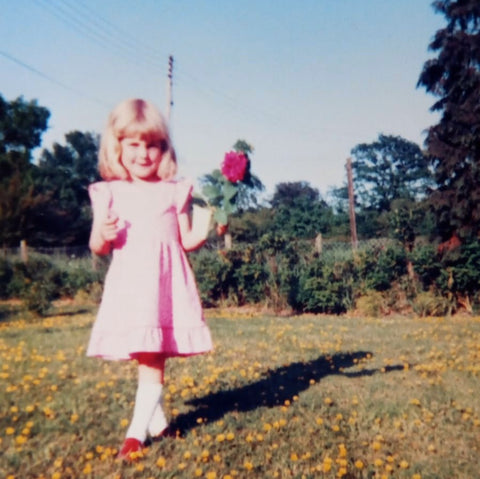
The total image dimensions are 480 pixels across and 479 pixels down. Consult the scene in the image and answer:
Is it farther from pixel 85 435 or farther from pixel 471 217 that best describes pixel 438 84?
pixel 85 435

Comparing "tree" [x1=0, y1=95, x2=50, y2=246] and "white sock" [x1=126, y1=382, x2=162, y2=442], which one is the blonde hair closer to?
"white sock" [x1=126, y1=382, x2=162, y2=442]

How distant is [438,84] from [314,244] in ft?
28.1

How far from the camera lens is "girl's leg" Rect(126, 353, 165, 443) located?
317cm

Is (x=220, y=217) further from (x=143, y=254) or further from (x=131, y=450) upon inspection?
(x=131, y=450)

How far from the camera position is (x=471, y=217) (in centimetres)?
1598

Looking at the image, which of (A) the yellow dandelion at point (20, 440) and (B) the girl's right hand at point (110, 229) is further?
(A) the yellow dandelion at point (20, 440)

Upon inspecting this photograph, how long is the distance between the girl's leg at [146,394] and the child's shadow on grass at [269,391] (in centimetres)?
42

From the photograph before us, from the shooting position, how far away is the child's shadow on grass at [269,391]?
3955mm

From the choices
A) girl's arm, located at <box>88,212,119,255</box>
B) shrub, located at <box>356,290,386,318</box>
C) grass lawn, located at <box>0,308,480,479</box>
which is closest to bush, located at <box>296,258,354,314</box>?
shrub, located at <box>356,290,386,318</box>

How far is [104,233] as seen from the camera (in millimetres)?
3004

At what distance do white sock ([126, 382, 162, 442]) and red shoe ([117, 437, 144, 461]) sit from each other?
27 mm

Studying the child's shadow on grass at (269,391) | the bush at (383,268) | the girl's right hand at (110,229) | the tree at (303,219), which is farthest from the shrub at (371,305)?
the tree at (303,219)

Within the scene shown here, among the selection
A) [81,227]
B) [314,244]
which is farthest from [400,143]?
[314,244]

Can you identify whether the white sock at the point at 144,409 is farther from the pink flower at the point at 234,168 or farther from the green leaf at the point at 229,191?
the pink flower at the point at 234,168
